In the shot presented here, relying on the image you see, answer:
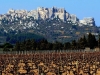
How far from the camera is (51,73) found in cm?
2695

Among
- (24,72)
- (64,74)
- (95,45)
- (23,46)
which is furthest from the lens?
(95,45)

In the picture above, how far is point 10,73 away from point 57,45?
368ft

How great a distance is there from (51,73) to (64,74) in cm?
103

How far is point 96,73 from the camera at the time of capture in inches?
1049

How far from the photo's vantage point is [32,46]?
134 metres

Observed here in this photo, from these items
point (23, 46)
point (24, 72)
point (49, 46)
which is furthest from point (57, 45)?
point (24, 72)

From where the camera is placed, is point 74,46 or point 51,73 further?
point 74,46

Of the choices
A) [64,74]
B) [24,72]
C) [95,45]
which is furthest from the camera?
[95,45]

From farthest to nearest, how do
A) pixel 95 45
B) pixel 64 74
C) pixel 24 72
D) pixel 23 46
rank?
pixel 95 45 → pixel 23 46 → pixel 24 72 → pixel 64 74

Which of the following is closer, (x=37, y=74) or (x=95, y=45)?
(x=37, y=74)

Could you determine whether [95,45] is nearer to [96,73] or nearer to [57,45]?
[57,45]

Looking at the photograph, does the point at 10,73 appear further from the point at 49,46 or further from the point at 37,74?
the point at 49,46

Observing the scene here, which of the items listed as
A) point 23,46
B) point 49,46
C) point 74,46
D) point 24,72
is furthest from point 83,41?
point 24,72

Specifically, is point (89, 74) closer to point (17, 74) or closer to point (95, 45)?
point (17, 74)
